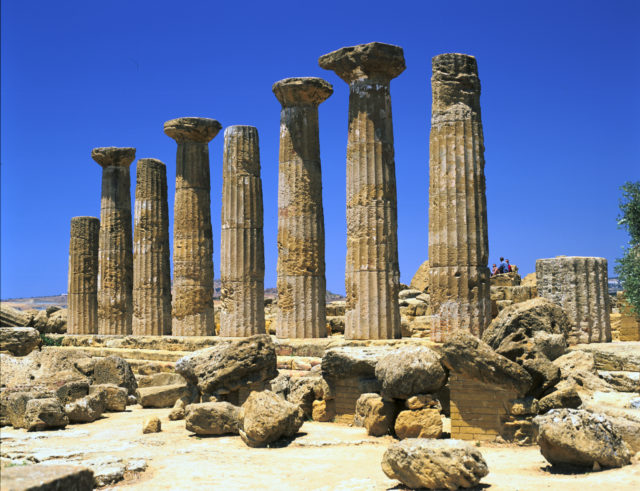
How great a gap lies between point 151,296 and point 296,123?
306 inches

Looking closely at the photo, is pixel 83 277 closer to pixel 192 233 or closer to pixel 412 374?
pixel 192 233

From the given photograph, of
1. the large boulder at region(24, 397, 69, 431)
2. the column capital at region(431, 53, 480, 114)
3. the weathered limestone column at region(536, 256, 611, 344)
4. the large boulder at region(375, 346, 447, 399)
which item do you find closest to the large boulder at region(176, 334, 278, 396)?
the large boulder at region(24, 397, 69, 431)

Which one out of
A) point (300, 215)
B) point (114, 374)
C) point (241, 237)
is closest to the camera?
point (114, 374)

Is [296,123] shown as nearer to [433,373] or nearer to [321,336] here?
[321,336]

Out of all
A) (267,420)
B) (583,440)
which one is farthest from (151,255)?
(583,440)

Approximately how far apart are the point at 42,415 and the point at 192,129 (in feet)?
33.5

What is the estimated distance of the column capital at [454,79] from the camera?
13.9 meters

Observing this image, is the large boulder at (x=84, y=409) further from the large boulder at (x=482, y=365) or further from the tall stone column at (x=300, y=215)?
the large boulder at (x=482, y=365)

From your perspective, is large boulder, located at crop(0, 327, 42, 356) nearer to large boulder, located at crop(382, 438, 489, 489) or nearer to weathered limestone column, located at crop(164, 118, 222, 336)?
weathered limestone column, located at crop(164, 118, 222, 336)

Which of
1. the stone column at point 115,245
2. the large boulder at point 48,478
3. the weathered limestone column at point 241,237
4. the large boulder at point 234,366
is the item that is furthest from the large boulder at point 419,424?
the stone column at point 115,245

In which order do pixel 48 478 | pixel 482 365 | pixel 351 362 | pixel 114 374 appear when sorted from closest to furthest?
pixel 48 478, pixel 482 365, pixel 351 362, pixel 114 374

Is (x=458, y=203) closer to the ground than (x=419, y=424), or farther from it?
farther from it

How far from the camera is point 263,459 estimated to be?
385 inches

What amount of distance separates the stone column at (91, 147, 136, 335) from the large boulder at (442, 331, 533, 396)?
15.0m
